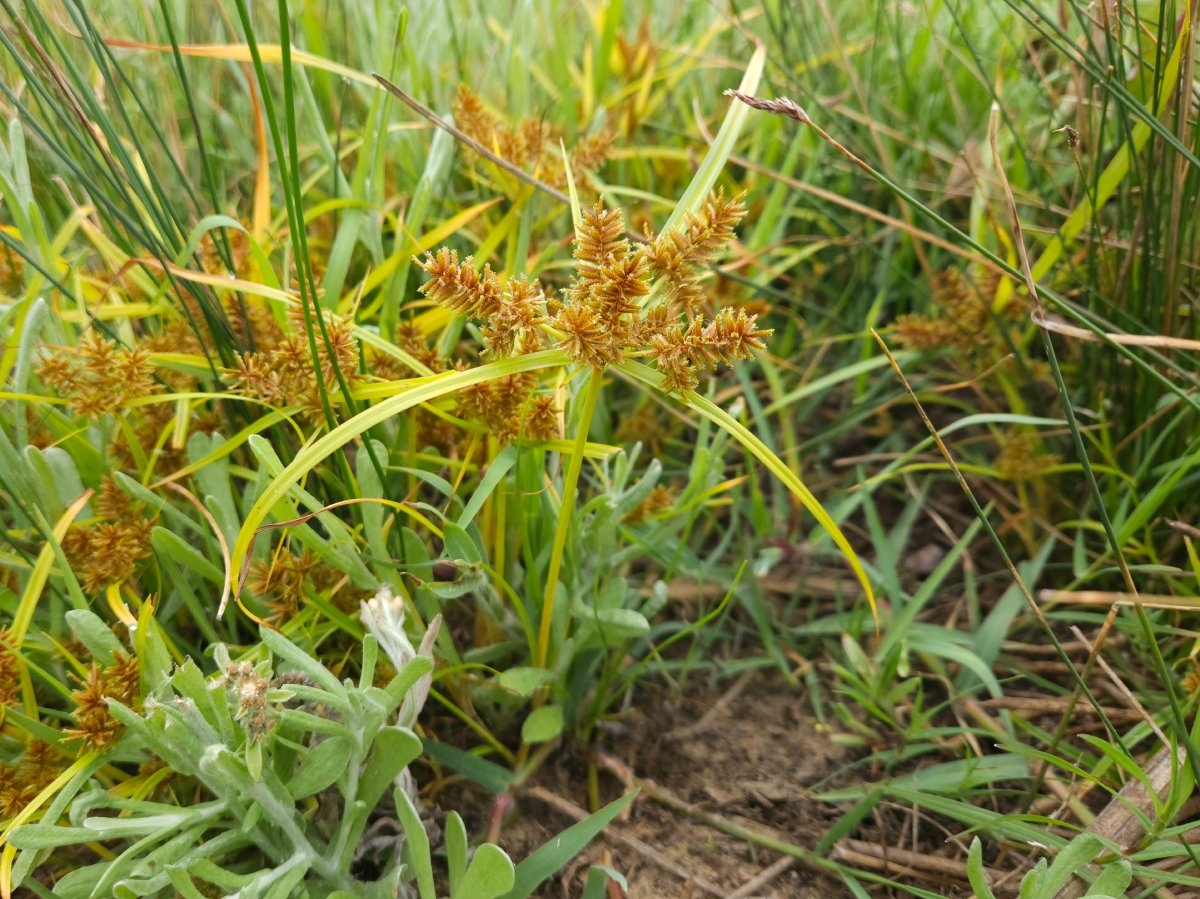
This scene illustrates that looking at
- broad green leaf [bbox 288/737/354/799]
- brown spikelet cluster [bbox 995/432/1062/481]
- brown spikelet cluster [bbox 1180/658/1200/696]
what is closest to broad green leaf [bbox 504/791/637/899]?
broad green leaf [bbox 288/737/354/799]

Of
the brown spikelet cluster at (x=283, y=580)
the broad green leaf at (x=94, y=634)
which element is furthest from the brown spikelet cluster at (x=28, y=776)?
the brown spikelet cluster at (x=283, y=580)

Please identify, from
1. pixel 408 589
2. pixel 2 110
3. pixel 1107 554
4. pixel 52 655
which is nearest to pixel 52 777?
pixel 52 655

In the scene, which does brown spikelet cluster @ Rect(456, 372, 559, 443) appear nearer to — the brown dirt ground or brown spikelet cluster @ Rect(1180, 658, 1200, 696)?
the brown dirt ground

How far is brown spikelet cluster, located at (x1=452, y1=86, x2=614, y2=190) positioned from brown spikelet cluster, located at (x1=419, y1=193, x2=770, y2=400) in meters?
0.45

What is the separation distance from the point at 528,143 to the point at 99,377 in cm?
60

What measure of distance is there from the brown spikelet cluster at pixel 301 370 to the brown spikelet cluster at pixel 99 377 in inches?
4.1

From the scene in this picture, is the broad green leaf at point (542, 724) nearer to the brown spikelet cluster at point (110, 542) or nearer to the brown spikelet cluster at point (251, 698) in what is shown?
the brown spikelet cluster at point (251, 698)

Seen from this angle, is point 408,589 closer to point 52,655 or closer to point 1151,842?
point 52,655

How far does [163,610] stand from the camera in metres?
1.05

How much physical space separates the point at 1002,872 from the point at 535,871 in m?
0.49

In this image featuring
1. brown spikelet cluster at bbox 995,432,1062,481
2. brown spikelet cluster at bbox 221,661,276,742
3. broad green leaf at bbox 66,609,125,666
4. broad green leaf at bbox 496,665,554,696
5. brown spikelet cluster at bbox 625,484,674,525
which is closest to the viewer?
brown spikelet cluster at bbox 221,661,276,742

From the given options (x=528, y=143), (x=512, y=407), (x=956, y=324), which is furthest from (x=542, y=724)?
(x=956, y=324)

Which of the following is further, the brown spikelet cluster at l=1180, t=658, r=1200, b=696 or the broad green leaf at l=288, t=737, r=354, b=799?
the brown spikelet cluster at l=1180, t=658, r=1200, b=696

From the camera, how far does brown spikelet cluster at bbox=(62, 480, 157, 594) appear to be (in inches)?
37.6
